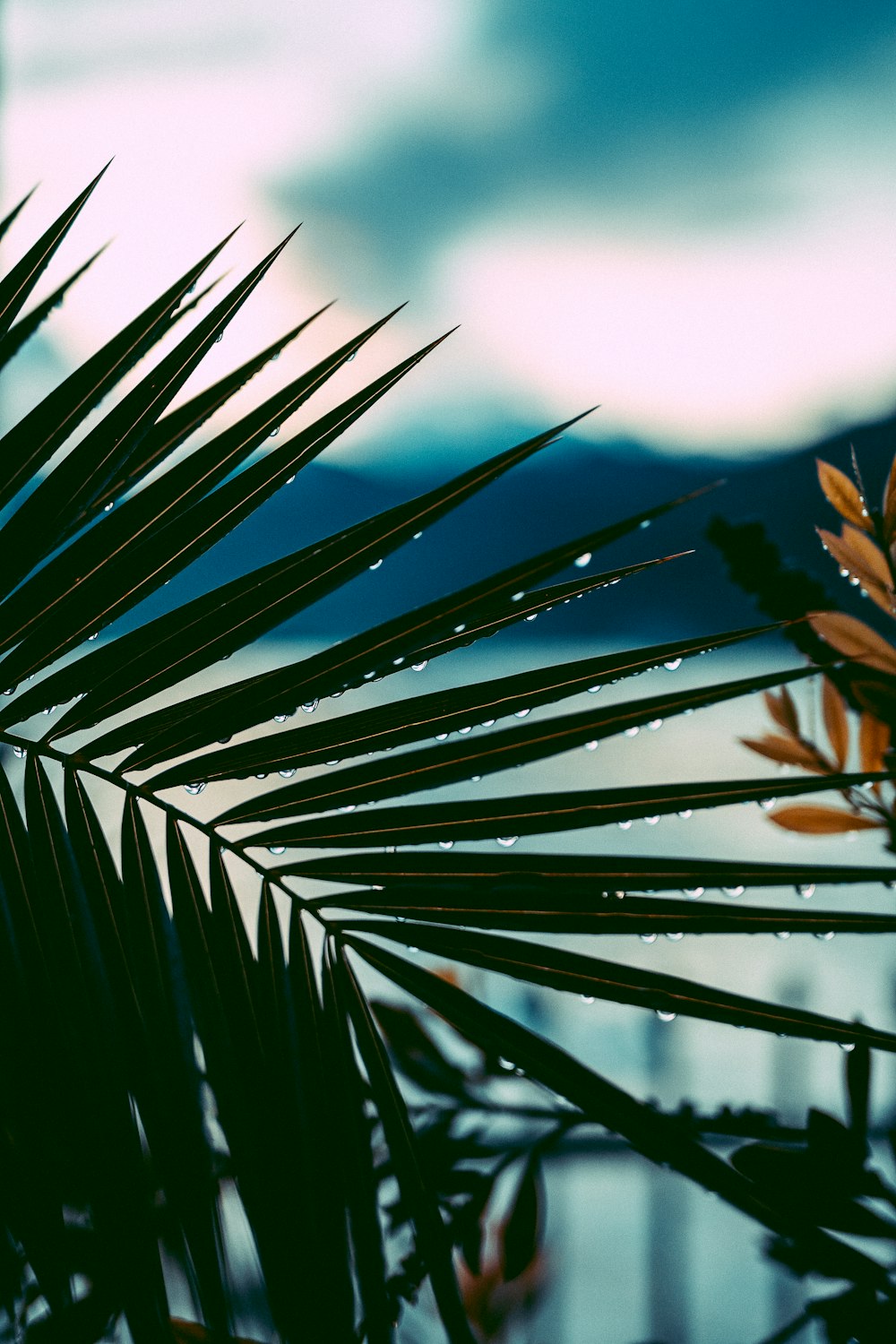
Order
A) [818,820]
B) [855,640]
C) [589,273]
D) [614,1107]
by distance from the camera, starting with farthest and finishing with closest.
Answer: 1. [589,273]
2. [818,820]
3. [855,640]
4. [614,1107]

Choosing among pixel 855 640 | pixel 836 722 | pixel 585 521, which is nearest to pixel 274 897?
pixel 855 640

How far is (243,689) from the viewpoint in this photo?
1.68 feet

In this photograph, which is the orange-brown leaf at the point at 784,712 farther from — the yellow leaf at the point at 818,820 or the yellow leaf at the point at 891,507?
the yellow leaf at the point at 891,507

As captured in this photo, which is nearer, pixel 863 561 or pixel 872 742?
pixel 863 561

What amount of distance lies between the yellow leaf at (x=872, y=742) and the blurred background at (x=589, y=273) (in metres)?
0.59

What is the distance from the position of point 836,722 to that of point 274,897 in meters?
0.51

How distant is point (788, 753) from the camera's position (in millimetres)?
759

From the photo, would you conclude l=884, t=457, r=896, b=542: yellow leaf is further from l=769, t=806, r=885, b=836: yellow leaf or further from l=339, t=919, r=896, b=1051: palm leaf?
l=339, t=919, r=896, b=1051: palm leaf

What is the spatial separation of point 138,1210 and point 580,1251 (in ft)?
4.83

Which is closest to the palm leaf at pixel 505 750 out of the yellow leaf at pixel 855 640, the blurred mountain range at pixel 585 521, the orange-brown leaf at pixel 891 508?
the yellow leaf at pixel 855 640

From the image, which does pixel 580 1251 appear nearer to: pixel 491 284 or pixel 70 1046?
pixel 70 1046

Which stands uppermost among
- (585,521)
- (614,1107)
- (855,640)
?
(585,521)

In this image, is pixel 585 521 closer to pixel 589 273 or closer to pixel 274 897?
pixel 589 273

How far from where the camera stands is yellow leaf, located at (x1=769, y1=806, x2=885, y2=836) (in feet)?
2.39
